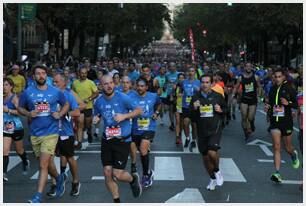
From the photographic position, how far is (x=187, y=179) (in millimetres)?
10008

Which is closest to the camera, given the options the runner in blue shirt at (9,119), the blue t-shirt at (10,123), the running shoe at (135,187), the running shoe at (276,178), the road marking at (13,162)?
the running shoe at (135,187)

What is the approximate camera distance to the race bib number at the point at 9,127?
9555 mm

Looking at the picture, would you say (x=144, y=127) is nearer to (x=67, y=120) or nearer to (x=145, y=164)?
(x=145, y=164)

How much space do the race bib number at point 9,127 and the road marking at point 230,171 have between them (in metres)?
3.16

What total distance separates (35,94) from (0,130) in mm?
847

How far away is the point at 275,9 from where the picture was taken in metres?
39.5

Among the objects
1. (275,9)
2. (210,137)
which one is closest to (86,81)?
(210,137)

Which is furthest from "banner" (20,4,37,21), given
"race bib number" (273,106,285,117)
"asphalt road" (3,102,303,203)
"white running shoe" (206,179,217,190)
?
"white running shoe" (206,179,217,190)

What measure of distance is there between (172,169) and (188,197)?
7.79 feet

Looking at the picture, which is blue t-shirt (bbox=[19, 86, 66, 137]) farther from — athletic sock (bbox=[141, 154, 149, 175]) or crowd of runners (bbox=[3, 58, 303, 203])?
athletic sock (bbox=[141, 154, 149, 175])

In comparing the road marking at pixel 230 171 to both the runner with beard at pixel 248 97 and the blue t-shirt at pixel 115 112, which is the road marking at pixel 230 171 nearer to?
the blue t-shirt at pixel 115 112

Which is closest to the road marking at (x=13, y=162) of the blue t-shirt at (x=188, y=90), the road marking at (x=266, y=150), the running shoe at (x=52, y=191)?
the running shoe at (x=52, y=191)

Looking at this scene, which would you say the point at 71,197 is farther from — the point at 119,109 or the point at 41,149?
the point at 119,109

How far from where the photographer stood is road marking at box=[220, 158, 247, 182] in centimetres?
1008
